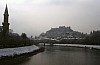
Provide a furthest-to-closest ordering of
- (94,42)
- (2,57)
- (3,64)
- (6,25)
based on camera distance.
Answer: (94,42)
(6,25)
(2,57)
(3,64)

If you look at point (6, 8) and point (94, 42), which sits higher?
point (6, 8)

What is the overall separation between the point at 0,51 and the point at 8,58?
139 cm

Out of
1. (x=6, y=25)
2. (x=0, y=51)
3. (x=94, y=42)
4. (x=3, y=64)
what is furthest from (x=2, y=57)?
(x=94, y=42)

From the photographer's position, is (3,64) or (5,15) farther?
(5,15)

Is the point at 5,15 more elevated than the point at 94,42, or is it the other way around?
the point at 5,15

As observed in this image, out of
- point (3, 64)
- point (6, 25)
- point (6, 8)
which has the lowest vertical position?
point (3, 64)

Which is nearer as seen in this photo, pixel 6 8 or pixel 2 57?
pixel 2 57

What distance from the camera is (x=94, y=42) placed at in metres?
93.1

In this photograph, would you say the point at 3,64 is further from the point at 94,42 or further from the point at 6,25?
the point at 94,42

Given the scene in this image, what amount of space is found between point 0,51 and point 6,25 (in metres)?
51.5

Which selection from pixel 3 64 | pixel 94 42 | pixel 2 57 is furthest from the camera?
pixel 94 42

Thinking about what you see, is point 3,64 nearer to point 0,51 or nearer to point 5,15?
point 0,51

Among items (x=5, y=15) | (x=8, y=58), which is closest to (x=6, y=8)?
(x=5, y=15)

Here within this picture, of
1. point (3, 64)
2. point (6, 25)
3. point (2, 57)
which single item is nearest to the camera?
point (3, 64)
